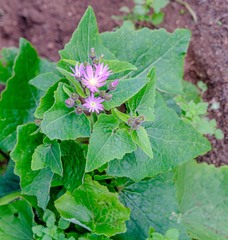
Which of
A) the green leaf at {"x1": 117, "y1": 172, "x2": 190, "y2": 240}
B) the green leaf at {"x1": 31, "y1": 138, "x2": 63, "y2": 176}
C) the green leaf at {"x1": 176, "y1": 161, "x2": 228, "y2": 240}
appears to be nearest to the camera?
the green leaf at {"x1": 31, "y1": 138, "x2": 63, "y2": 176}

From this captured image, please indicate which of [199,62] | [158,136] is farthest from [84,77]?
[199,62]

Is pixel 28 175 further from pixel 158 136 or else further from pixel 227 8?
pixel 227 8

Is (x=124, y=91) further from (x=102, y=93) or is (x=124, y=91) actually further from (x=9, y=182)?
(x=9, y=182)

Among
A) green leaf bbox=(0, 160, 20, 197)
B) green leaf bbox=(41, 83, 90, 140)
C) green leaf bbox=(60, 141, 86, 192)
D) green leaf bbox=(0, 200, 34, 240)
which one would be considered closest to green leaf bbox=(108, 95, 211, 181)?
green leaf bbox=(60, 141, 86, 192)

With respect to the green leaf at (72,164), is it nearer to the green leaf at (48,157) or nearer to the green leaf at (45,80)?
the green leaf at (48,157)

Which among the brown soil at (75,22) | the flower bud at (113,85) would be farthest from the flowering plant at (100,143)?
the brown soil at (75,22)

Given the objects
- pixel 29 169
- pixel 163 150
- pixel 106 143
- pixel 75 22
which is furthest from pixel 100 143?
pixel 75 22

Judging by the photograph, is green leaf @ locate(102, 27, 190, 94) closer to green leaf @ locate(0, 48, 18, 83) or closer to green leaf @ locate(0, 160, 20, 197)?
green leaf @ locate(0, 48, 18, 83)
